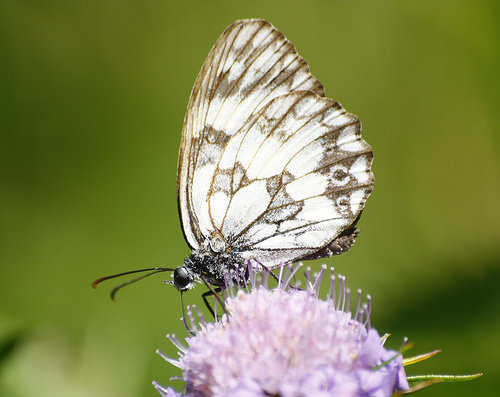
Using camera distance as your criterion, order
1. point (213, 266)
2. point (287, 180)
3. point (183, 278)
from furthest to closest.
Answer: point (287, 180) < point (213, 266) < point (183, 278)

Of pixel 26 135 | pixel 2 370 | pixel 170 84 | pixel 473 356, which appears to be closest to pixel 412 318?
pixel 473 356

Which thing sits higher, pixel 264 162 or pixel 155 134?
pixel 155 134

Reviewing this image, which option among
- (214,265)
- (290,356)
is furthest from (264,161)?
(290,356)

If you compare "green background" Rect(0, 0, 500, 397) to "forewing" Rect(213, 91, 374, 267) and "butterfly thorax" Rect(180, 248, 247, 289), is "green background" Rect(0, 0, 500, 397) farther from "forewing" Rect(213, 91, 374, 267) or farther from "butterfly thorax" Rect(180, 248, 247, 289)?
"forewing" Rect(213, 91, 374, 267)

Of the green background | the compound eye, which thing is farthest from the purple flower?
the green background

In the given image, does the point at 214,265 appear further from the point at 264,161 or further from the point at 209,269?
the point at 264,161

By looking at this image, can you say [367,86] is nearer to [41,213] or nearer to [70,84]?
[70,84]

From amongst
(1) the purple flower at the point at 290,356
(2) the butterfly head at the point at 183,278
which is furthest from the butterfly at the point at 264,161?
(1) the purple flower at the point at 290,356
